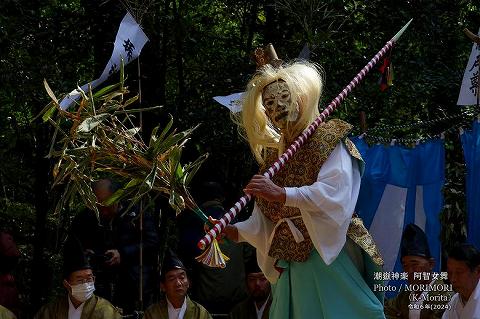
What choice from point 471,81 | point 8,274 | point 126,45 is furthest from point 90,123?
point 471,81

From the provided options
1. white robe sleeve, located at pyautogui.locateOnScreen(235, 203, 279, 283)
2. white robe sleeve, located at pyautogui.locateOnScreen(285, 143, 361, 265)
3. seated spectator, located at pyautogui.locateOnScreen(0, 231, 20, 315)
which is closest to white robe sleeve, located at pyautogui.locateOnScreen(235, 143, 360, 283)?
white robe sleeve, located at pyautogui.locateOnScreen(285, 143, 361, 265)

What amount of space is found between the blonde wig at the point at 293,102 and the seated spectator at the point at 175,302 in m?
1.83

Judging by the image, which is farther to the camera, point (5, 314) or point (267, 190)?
point (5, 314)

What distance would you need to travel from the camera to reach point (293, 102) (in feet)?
15.3

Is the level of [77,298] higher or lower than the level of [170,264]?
lower

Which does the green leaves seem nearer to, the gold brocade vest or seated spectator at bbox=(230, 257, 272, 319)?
the gold brocade vest

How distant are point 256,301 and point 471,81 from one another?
2.14 meters

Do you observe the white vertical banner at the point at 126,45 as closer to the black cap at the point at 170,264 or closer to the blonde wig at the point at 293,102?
the black cap at the point at 170,264

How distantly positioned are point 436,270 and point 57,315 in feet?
8.52

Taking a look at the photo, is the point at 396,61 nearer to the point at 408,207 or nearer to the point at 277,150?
the point at 408,207

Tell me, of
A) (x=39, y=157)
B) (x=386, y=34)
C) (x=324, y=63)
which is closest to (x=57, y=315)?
(x=39, y=157)

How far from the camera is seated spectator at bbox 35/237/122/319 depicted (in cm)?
652

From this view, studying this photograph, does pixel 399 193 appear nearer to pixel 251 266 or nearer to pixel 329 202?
pixel 251 266

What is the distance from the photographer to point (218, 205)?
23.1 ft
